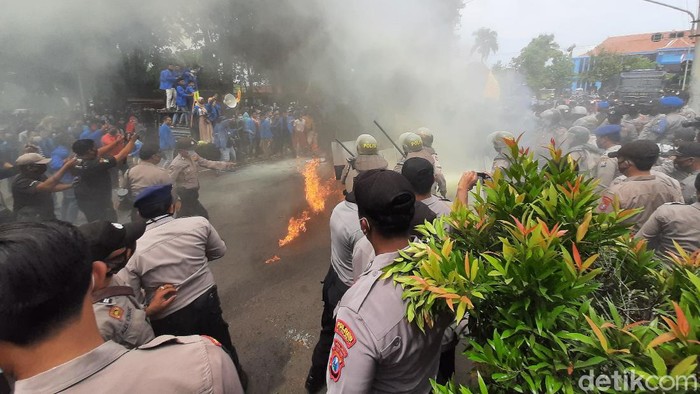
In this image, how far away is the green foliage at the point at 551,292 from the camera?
39.3 inches

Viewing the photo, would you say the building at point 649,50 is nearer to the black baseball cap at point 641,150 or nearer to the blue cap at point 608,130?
the blue cap at point 608,130

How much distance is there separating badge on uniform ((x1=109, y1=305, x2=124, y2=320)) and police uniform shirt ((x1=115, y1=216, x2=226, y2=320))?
0.50 m

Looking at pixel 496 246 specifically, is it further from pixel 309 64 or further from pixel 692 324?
pixel 309 64

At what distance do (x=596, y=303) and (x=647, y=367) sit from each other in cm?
35

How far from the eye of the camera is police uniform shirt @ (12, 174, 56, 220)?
405 cm

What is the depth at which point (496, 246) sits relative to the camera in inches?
61.1

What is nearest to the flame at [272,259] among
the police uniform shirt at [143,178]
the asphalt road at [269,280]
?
the asphalt road at [269,280]

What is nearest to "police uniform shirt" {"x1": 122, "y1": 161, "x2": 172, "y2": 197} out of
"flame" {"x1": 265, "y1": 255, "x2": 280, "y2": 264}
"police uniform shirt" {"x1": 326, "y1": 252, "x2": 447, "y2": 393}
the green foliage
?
"flame" {"x1": 265, "y1": 255, "x2": 280, "y2": 264}

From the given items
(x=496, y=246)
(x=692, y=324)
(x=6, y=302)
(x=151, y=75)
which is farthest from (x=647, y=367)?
(x=151, y=75)

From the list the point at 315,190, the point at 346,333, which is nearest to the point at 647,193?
the point at 346,333

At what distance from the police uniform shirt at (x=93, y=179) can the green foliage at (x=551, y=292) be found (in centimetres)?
477

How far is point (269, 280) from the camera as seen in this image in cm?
477

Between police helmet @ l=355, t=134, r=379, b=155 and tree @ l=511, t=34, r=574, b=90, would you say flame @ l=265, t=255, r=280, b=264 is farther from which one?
tree @ l=511, t=34, r=574, b=90

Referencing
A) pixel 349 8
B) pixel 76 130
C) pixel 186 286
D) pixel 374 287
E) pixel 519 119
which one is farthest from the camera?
pixel 349 8
